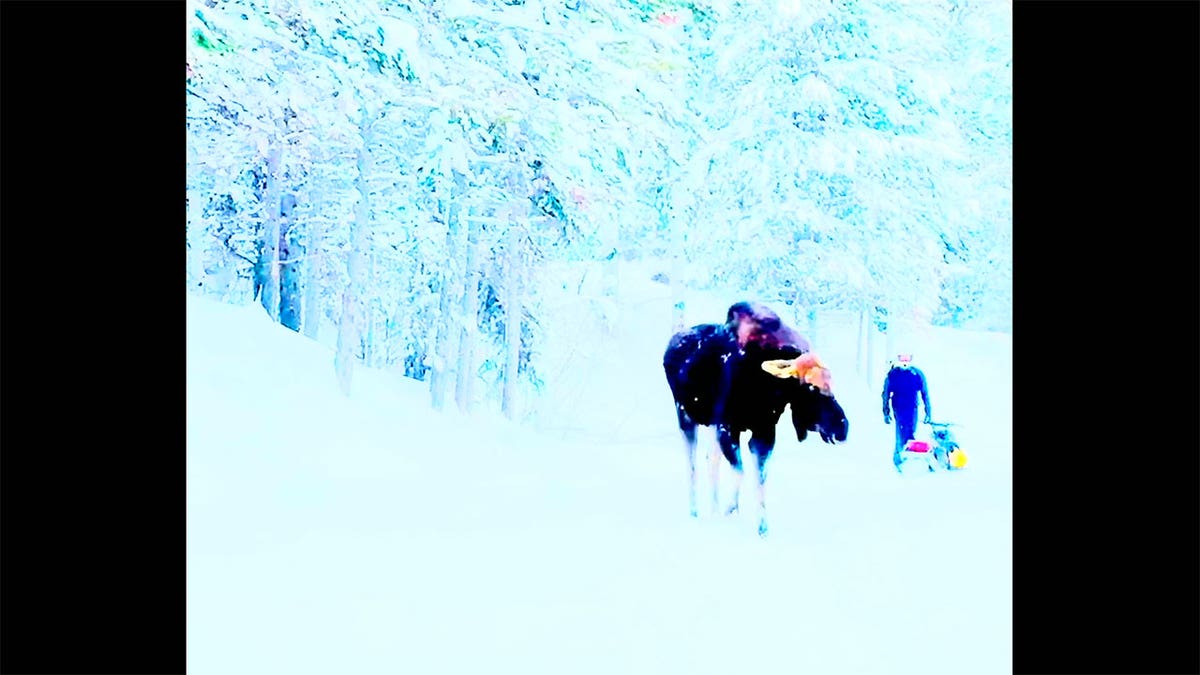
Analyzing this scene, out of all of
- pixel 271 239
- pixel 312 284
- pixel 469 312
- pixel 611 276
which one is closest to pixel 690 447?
pixel 611 276

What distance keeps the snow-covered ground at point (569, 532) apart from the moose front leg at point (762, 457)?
1.5 inches

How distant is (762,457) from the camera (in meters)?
2.79

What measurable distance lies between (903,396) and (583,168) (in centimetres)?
143

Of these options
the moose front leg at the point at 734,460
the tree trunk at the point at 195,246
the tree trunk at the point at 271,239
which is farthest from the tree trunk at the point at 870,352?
the tree trunk at the point at 195,246

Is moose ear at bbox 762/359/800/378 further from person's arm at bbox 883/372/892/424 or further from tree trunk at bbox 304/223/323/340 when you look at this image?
tree trunk at bbox 304/223/323/340

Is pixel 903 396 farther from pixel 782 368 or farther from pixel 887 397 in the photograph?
pixel 782 368

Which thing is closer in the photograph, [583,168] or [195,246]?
[195,246]

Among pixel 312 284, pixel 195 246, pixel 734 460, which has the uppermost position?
pixel 195 246

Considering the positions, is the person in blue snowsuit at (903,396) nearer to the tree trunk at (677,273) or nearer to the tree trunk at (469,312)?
the tree trunk at (677,273)

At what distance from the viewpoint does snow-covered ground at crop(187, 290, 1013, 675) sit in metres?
2.69

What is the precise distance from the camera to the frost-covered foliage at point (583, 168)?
9.12ft

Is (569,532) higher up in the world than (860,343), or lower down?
lower down

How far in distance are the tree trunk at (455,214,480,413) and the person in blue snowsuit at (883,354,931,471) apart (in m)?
1.49
